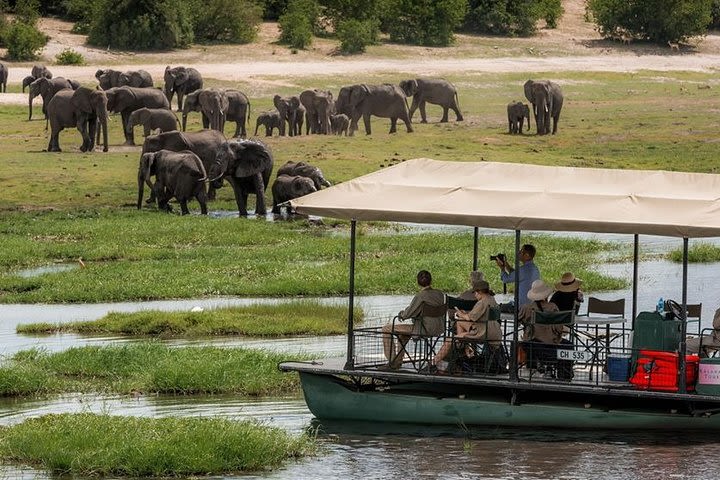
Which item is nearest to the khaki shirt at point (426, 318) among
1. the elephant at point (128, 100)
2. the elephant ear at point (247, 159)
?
the elephant ear at point (247, 159)

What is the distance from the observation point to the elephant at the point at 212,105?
51.1 metres

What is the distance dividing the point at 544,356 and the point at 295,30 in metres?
59.0

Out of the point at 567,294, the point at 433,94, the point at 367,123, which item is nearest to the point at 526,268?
the point at 567,294

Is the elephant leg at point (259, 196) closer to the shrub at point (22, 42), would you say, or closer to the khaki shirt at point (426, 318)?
the khaki shirt at point (426, 318)

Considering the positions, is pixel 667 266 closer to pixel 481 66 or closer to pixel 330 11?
pixel 481 66

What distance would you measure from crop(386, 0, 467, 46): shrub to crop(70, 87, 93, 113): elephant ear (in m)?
33.6

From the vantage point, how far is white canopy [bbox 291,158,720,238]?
54.1ft

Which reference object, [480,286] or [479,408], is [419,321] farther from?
[479,408]

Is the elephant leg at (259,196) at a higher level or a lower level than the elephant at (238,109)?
lower

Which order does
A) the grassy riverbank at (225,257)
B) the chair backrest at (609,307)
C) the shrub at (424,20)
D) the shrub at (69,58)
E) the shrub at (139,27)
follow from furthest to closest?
the shrub at (424,20)
the shrub at (139,27)
the shrub at (69,58)
the grassy riverbank at (225,257)
the chair backrest at (609,307)

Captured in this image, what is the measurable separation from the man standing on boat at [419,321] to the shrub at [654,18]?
226 ft

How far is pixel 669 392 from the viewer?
1658 centimetres

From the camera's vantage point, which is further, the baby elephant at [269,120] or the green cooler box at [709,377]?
the baby elephant at [269,120]

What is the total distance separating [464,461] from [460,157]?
29.8 meters
